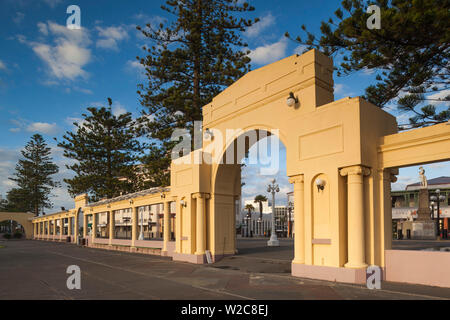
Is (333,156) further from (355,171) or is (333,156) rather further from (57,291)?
(57,291)

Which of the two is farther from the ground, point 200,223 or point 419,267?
point 200,223

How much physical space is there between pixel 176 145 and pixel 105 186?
51.9ft

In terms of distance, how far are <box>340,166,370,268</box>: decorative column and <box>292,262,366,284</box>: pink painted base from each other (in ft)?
0.58

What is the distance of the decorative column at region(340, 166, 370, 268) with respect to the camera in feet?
31.3

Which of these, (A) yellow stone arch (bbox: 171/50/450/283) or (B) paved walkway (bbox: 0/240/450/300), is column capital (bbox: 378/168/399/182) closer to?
(A) yellow stone arch (bbox: 171/50/450/283)

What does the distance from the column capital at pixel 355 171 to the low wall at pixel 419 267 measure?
7.12 ft

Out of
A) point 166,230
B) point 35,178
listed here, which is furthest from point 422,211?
point 35,178

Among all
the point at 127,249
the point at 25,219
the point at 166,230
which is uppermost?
the point at 166,230

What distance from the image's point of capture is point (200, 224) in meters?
16.0

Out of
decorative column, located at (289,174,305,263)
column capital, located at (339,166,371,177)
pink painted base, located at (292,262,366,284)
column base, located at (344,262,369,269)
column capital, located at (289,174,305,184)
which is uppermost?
column capital, located at (339,166,371,177)

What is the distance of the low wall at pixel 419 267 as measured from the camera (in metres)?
8.55

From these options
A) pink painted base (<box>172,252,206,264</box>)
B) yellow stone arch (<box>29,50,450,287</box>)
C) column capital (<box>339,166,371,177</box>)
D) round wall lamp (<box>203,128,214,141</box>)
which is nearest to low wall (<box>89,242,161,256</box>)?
pink painted base (<box>172,252,206,264</box>)

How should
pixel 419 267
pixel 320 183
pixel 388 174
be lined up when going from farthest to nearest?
pixel 320 183 → pixel 388 174 → pixel 419 267

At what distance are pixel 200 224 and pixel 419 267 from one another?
9197 mm
